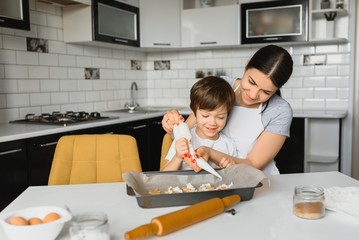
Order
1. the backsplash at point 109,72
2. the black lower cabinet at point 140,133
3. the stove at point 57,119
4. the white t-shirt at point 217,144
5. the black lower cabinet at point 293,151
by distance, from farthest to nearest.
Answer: the black lower cabinet at point 293,151 → the black lower cabinet at point 140,133 → the backsplash at point 109,72 → the stove at point 57,119 → the white t-shirt at point 217,144

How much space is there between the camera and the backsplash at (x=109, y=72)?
3002 mm

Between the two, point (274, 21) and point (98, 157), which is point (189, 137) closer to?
point (98, 157)

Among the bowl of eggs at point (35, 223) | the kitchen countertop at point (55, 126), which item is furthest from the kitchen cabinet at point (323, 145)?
the bowl of eggs at point (35, 223)

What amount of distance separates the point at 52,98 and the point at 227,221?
257cm

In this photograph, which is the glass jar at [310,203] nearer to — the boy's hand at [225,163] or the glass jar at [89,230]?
the boy's hand at [225,163]

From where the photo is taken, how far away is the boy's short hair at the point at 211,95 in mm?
1615

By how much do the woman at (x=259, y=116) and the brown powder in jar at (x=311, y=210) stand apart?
38 centimetres

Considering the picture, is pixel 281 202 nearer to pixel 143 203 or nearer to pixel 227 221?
pixel 227 221

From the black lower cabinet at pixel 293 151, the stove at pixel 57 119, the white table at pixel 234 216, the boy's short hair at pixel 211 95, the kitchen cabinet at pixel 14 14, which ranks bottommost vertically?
the black lower cabinet at pixel 293 151

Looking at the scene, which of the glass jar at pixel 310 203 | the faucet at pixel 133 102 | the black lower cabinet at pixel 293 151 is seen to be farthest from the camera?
the faucet at pixel 133 102

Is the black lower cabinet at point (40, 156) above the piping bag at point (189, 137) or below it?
below

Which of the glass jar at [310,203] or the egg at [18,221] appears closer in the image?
the egg at [18,221]

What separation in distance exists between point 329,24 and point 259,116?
2381 millimetres

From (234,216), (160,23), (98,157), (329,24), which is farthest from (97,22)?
(234,216)
